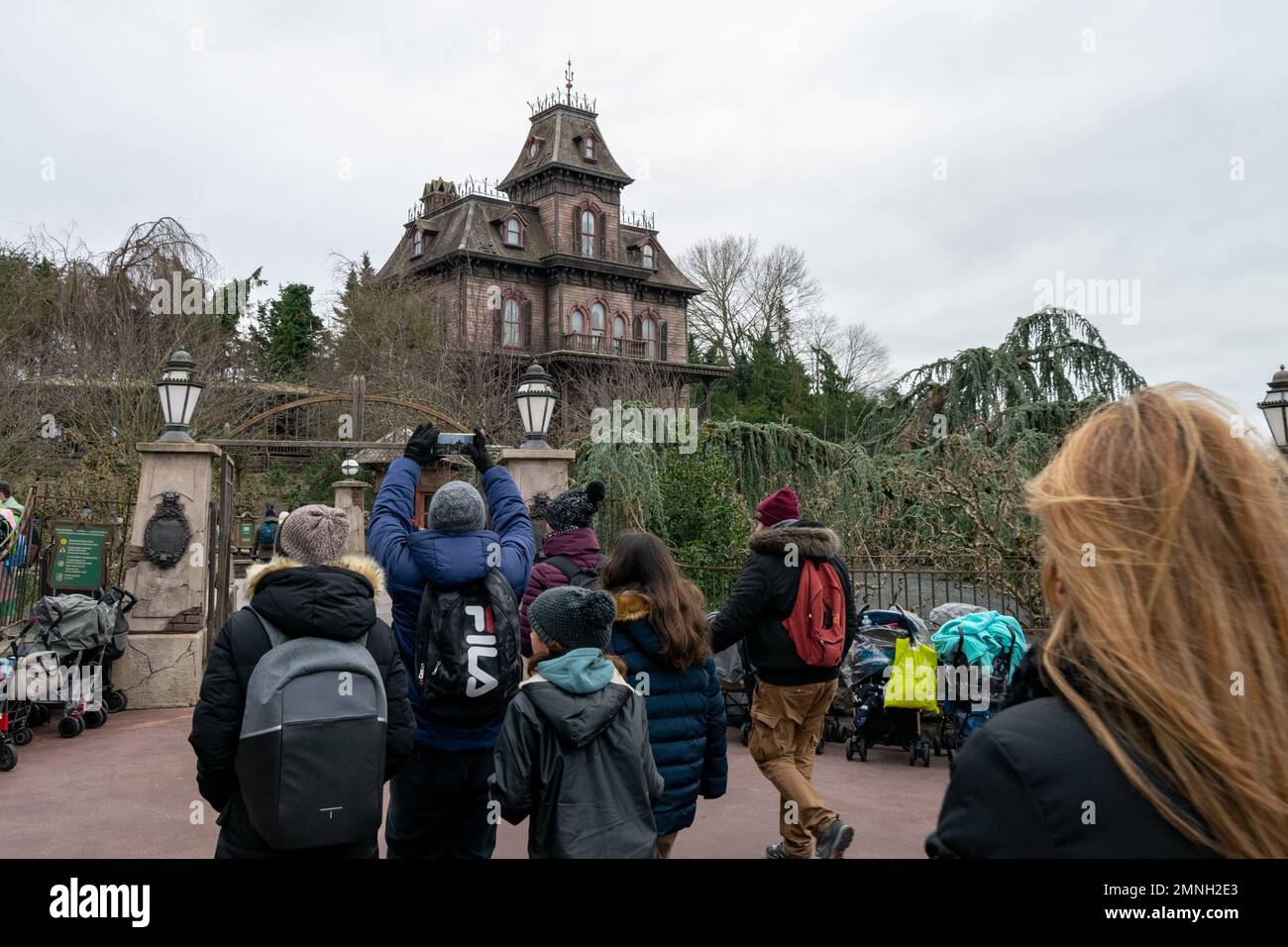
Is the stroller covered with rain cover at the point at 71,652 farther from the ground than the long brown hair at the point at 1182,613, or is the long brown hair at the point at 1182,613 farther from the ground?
the long brown hair at the point at 1182,613

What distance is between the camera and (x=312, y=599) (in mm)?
3430

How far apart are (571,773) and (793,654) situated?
229 cm

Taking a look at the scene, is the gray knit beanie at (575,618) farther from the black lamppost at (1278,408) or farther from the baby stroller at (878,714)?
the black lamppost at (1278,408)

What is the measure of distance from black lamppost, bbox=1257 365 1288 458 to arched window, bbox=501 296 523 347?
113 ft

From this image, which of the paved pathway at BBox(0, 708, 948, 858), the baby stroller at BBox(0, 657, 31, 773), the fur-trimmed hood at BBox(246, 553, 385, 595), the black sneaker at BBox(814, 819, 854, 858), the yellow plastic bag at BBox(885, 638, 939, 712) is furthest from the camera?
the baby stroller at BBox(0, 657, 31, 773)

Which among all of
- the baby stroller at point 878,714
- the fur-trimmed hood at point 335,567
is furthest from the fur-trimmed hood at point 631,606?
the baby stroller at point 878,714

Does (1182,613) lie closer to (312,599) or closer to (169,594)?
(312,599)

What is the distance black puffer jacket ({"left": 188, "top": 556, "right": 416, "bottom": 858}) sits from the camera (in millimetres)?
3377

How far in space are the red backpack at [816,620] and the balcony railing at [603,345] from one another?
3726 centimetres

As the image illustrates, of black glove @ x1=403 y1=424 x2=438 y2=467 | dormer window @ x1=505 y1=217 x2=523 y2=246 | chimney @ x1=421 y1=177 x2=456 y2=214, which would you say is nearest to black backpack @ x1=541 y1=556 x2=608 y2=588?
black glove @ x1=403 y1=424 x2=438 y2=467

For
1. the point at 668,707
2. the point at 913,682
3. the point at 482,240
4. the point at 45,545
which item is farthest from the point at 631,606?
the point at 482,240

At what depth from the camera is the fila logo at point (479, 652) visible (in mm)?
4414

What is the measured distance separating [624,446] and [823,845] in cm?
857

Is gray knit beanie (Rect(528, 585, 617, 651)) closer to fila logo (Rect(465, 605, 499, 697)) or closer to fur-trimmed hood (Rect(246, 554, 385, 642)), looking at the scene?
fur-trimmed hood (Rect(246, 554, 385, 642))
